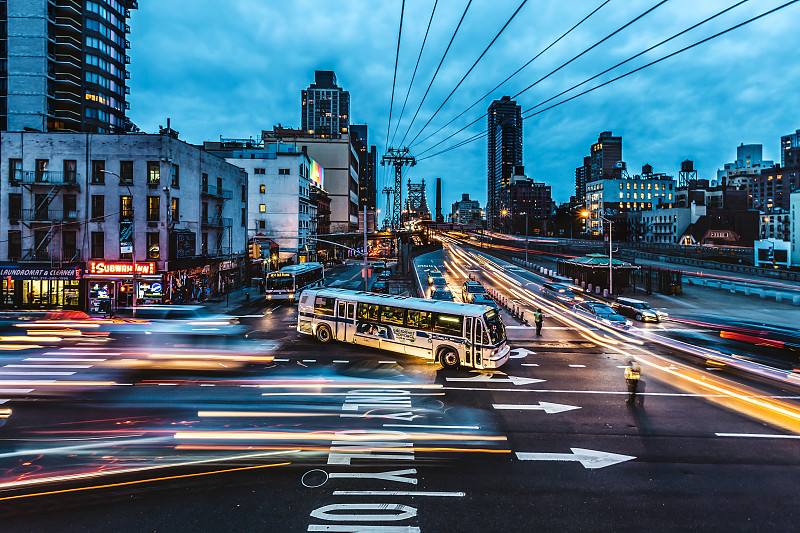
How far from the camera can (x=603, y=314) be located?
28.3m

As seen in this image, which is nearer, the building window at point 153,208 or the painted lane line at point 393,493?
the painted lane line at point 393,493

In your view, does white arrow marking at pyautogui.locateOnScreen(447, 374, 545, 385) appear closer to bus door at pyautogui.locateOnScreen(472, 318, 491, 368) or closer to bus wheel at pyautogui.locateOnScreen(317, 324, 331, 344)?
bus door at pyautogui.locateOnScreen(472, 318, 491, 368)

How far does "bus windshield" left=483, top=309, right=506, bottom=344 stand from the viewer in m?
16.2

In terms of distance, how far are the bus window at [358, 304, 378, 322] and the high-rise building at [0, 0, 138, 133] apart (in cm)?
5520

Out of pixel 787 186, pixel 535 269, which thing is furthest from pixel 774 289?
pixel 787 186

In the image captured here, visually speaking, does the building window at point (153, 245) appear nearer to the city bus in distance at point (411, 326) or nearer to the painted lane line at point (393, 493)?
the city bus in distance at point (411, 326)

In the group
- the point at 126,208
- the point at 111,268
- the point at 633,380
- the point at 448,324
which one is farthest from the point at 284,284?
the point at 633,380

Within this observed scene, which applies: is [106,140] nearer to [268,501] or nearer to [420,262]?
[268,501]

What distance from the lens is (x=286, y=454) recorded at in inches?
369

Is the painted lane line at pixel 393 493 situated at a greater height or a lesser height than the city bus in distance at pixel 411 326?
lesser

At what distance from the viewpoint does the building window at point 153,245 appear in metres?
32.7

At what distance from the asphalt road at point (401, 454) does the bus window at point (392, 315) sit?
3.22m

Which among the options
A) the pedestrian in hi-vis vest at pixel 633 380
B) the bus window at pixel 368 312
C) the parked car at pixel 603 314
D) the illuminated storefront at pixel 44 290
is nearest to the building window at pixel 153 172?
the illuminated storefront at pixel 44 290

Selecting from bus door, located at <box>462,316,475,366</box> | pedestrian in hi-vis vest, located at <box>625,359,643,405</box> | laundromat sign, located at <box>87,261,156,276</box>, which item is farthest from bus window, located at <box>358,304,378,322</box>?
laundromat sign, located at <box>87,261,156,276</box>
